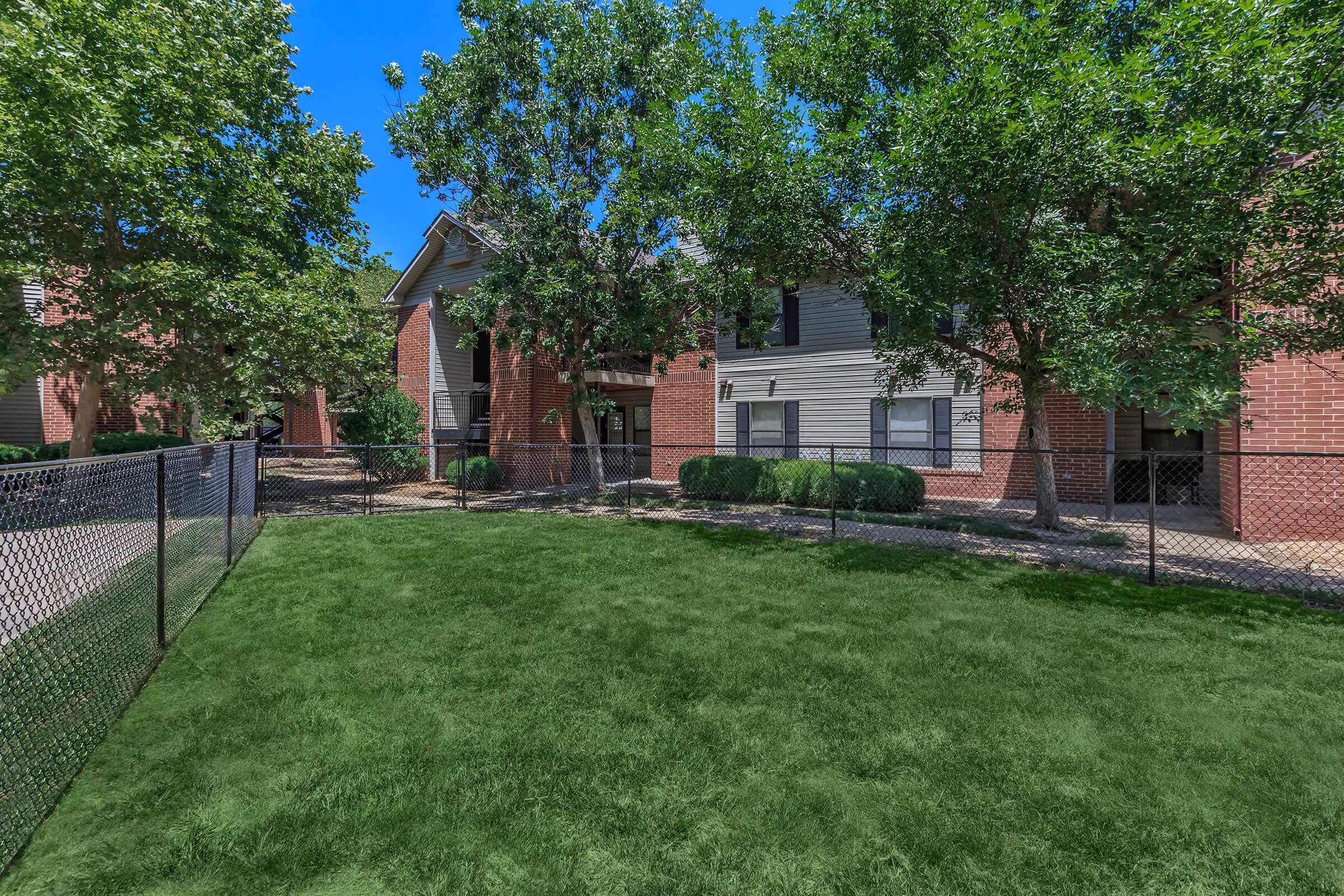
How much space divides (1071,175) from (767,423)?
33.6 ft

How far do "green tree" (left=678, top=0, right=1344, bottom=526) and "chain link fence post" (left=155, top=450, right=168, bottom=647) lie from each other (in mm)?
7263

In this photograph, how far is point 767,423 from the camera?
16656 millimetres

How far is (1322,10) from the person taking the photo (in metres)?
5.89

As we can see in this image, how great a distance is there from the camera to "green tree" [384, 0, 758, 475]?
1197 centimetres

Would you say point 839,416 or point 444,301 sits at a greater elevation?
point 444,301

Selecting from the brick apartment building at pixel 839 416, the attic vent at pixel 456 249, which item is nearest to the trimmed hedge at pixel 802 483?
the brick apartment building at pixel 839 416

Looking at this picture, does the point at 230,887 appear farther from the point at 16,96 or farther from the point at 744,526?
the point at 16,96

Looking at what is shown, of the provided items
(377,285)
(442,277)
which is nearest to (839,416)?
(442,277)

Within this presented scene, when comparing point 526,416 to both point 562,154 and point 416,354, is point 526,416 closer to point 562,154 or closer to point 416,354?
point 416,354

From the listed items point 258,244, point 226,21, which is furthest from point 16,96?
point 226,21

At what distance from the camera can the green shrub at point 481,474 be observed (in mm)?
16875

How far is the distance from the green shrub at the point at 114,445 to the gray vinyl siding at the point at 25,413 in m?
0.55

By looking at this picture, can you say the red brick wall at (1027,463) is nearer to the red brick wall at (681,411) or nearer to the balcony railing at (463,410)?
the red brick wall at (681,411)

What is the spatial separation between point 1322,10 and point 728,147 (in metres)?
6.53
